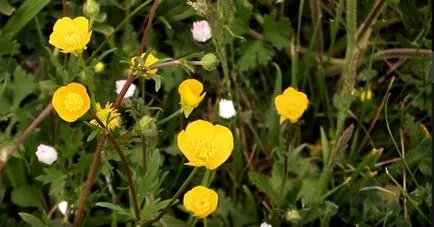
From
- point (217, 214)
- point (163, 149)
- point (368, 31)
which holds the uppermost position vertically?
point (368, 31)

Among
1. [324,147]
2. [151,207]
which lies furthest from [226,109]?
[151,207]

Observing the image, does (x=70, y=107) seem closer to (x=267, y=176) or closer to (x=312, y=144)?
(x=267, y=176)

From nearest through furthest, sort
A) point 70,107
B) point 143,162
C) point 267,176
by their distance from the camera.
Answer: point 70,107 → point 143,162 → point 267,176

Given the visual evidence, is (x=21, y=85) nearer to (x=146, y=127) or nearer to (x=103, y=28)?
(x=103, y=28)

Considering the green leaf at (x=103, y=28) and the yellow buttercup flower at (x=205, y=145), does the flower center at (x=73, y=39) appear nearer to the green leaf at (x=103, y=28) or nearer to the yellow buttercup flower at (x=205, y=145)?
the yellow buttercup flower at (x=205, y=145)

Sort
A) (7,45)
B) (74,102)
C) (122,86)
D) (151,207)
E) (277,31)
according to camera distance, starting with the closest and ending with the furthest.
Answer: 1. (74,102)
2. (151,207)
3. (122,86)
4. (7,45)
5. (277,31)

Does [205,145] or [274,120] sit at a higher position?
[205,145]

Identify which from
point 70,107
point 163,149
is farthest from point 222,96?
point 70,107
